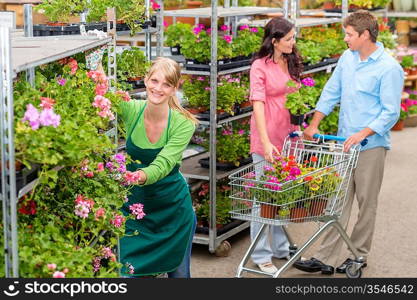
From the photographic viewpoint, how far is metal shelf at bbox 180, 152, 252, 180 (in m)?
5.98

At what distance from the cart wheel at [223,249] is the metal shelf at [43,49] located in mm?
2493

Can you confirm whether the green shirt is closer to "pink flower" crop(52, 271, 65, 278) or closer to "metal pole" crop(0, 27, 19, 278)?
"pink flower" crop(52, 271, 65, 278)

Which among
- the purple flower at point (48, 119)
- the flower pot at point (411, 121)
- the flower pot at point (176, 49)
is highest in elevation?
the purple flower at point (48, 119)

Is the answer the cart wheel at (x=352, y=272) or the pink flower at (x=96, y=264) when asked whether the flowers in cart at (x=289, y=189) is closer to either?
the cart wheel at (x=352, y=272)

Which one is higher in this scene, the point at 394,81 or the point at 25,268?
the point at 394,81

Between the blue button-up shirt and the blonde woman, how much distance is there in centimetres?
148

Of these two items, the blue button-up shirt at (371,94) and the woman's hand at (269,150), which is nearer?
the woman's hand at (269,150)

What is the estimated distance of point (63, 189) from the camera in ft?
10.4

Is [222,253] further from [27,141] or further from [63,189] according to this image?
[27,141]

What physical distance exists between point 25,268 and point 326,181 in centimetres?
244

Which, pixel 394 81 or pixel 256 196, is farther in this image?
pixel 394 81

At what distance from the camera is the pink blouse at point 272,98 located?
17.5ft

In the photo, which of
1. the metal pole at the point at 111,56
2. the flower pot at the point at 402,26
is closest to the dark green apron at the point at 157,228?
the metal pole at the point at 111,56

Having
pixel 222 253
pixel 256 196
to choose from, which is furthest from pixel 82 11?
pixel 222 253
